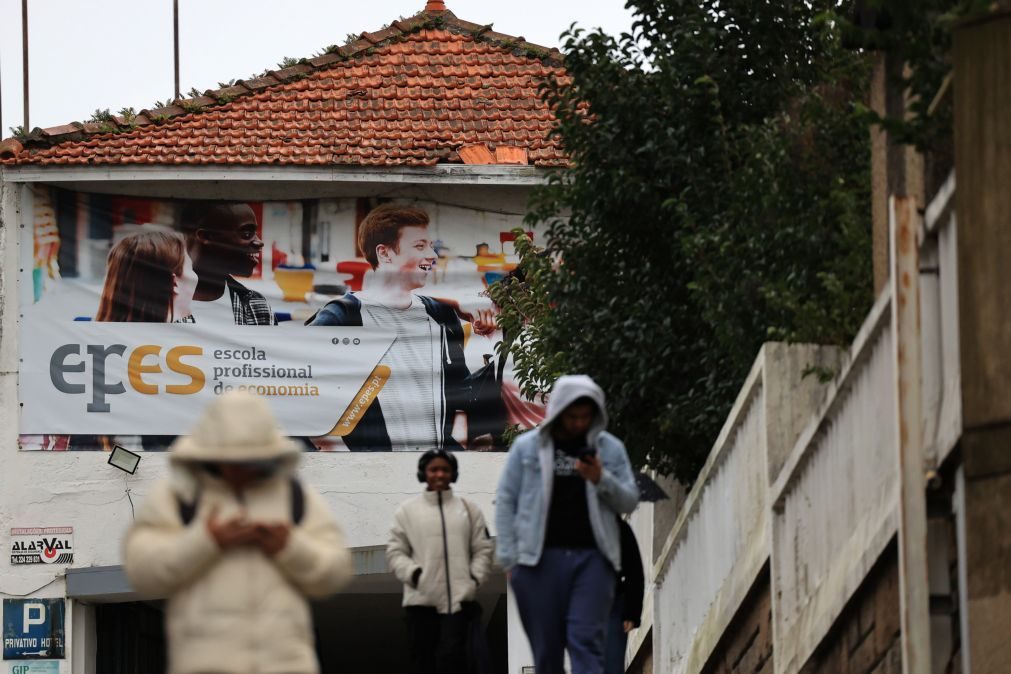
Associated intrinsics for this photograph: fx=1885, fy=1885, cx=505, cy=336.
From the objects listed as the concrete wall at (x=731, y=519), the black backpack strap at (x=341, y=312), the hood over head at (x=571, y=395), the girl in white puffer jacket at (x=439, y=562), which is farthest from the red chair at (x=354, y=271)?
the hood over head at (x=571, y=395)

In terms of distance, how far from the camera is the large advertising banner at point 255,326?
22.3 meters

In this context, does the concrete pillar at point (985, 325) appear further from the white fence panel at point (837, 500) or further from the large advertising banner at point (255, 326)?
the large advertising banner at point (255, 326)

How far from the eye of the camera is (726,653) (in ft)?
39.0

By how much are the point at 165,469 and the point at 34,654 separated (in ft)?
8.56

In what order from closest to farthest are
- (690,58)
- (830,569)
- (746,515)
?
(830,569) → (746,515) → (690,58)

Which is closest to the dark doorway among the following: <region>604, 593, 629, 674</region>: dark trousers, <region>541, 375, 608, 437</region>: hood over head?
<region>604, 593, 629, 674</region>: dark trousers

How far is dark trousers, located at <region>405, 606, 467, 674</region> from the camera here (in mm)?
10383

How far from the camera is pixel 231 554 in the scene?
5852 millimetres

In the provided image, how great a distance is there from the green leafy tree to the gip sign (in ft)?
29.5

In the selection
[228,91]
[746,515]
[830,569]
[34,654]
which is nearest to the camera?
[830,569]

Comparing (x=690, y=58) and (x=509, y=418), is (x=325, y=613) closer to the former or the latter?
(x=509, y=418)

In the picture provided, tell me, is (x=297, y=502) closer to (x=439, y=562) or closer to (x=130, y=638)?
(x=439, y=562)

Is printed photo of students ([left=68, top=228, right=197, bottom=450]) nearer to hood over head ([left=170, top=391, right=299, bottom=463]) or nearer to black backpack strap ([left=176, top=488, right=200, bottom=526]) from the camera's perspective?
black backpack strap ([left=176, top=488, right=200, bottom=526])

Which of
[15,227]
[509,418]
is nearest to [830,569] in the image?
[509,418]
